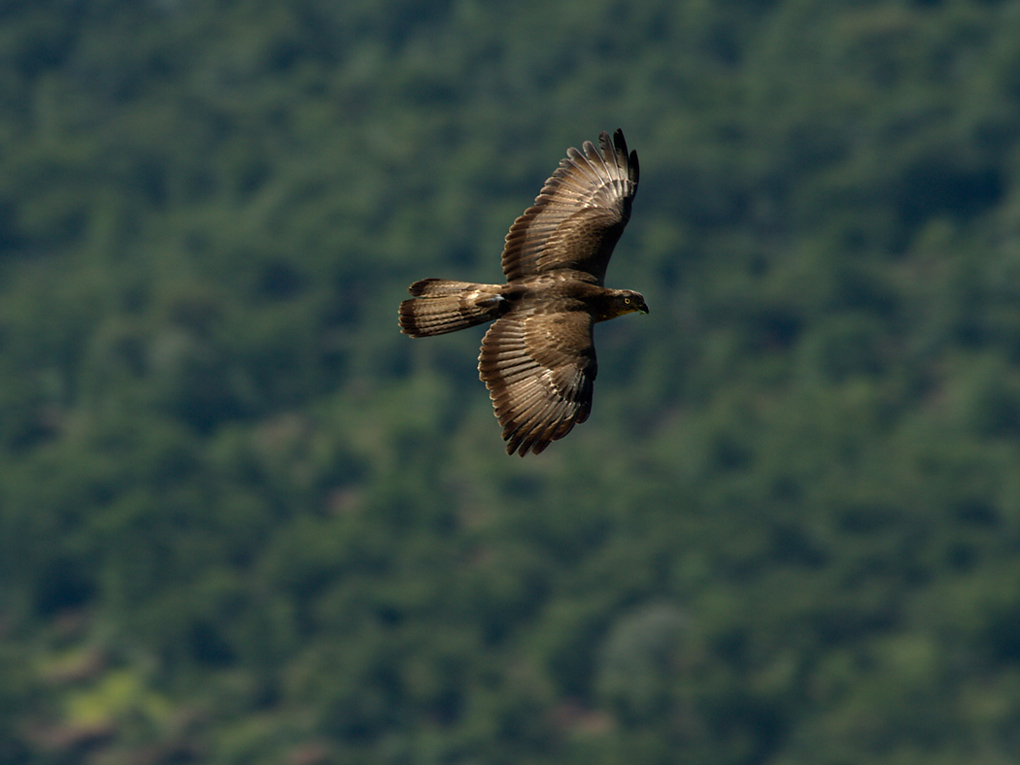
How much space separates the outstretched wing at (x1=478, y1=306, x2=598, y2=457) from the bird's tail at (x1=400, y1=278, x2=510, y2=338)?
302 mm

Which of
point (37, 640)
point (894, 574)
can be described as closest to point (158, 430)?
point (37, 640)

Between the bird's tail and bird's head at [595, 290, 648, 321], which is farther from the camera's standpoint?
bird's head at [595, 290, 648, 321]

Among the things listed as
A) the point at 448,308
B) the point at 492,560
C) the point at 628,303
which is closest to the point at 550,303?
the point at 628,303

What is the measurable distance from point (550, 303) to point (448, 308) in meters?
1.52

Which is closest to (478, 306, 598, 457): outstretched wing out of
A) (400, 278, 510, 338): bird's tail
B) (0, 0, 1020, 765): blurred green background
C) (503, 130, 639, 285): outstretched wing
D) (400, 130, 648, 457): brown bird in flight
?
(400, 130, 648, 457): brown bird in flight

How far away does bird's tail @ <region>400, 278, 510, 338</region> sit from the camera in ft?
91.6

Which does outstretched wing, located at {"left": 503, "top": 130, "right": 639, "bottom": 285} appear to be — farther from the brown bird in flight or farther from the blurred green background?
the blurred green background

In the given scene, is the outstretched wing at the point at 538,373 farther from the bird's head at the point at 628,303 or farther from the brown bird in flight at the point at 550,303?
the bird's head at the point at 628,303

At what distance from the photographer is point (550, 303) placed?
28406 millimetres

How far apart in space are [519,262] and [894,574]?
482ft

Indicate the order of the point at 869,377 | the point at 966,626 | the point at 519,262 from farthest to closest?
the point at 869,377 < the point at 966,626 < the point at 519,262

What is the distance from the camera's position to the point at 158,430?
183375mm

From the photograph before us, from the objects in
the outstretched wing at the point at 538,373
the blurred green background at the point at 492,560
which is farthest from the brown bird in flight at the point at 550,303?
the blurred green background at the point at 492,560

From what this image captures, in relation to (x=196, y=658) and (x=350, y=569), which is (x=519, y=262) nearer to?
(x=196, y=658)
